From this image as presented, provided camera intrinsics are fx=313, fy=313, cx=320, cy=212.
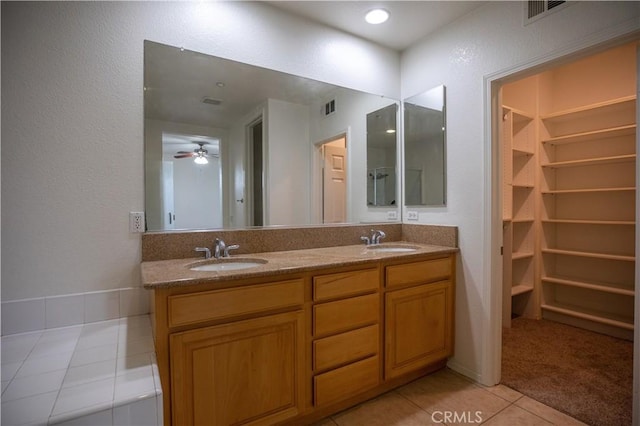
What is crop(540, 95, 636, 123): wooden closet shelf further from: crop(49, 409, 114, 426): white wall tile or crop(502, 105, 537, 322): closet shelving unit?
crop(49, 409, 114, 426): white wall tile

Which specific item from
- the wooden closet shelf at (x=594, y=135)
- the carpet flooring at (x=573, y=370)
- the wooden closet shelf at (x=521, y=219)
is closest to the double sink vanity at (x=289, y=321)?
the carpet flooring at (x=573, y=370)

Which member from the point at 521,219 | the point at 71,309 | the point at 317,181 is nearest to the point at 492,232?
the point at 317,181

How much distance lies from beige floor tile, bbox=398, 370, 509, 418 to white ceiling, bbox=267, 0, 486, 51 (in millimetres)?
2520

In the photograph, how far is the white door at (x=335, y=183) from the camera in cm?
240

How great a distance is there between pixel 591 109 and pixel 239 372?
3623 millimetres

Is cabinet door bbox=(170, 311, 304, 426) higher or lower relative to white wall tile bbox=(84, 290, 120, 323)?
lower

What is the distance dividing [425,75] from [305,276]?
1906mm

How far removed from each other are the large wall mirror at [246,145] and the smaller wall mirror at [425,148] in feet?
0.98

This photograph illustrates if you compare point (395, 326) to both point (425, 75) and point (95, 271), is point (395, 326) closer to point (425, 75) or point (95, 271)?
point (95, 271)

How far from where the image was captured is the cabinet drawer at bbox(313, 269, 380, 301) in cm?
163

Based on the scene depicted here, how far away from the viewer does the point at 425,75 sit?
249cm

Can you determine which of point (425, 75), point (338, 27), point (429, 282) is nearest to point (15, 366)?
point (429, 282)

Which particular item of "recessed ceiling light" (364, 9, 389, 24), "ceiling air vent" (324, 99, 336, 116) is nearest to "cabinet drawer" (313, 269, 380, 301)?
"ceiling air vent" (324, 99, 336, 116)

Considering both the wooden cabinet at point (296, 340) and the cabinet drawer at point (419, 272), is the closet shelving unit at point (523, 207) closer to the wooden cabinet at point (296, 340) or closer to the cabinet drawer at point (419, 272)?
the cabinet drawer at point (419, 272)
